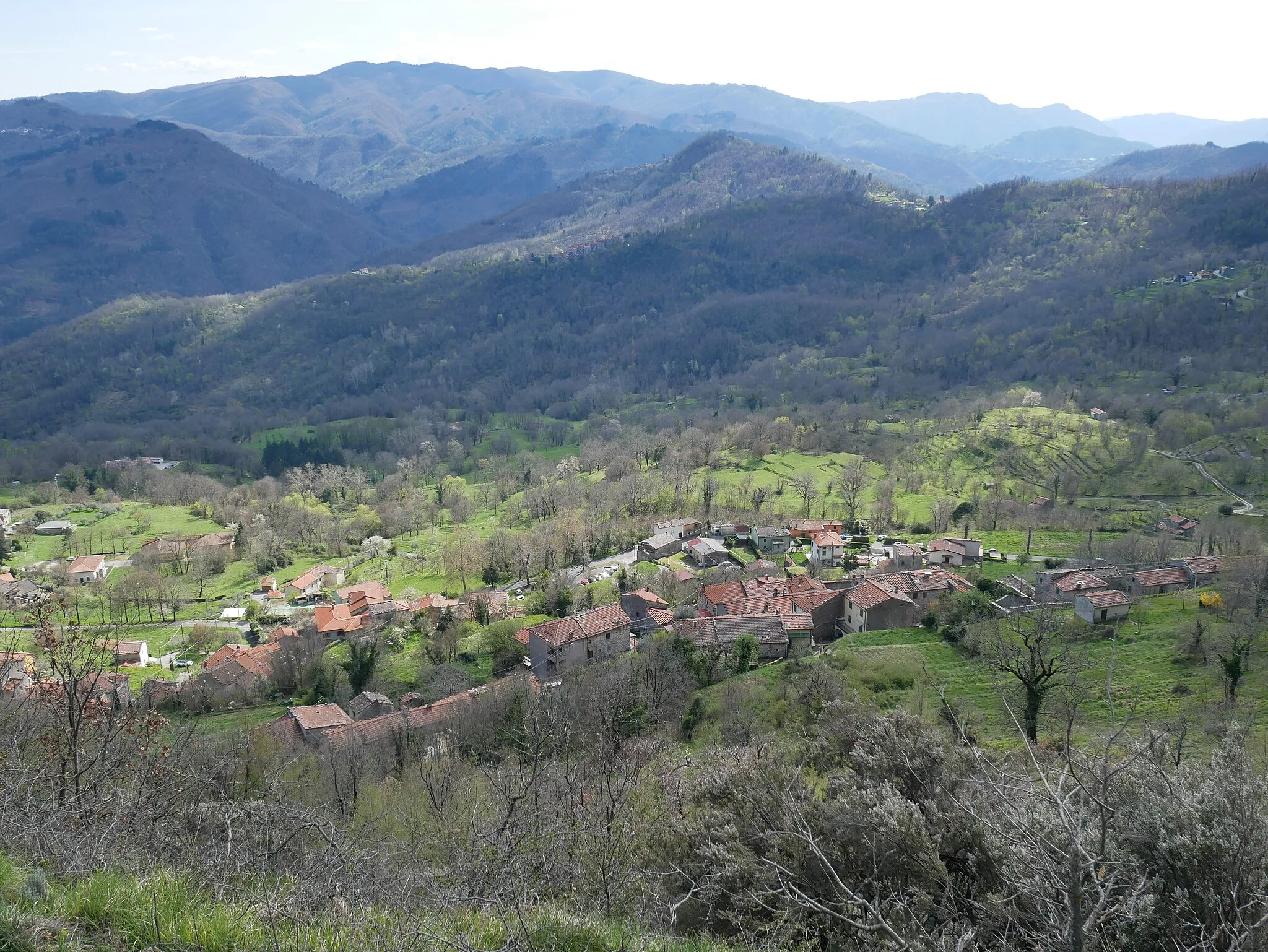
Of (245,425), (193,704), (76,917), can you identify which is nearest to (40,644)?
(76,917)

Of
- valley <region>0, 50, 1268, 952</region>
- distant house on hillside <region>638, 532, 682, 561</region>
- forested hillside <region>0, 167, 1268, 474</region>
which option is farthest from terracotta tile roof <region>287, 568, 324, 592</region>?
forested hillside <region>0, 167, 1268, 474</region>

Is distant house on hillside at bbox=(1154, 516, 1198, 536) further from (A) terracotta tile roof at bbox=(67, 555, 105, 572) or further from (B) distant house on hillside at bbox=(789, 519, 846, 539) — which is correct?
(A) terracotta tile roof at bbox=(67, 555, 105, 572)

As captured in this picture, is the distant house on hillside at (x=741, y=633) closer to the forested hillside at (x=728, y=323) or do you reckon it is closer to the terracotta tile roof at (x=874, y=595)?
the terracotta tile roof at (x=874, y=595)

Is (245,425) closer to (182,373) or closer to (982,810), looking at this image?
(182,373)

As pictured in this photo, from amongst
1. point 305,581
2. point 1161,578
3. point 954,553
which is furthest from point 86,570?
point 1161,578

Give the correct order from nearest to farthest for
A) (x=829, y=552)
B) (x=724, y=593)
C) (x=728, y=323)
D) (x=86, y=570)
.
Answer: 1. (x=724, y=593)
2. (x=829, y=552)
3. (x=86, y=570)
4. (x=728, y=323)

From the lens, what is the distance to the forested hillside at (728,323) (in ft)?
368

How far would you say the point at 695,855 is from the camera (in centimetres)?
1102

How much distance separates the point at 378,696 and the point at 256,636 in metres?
18.8

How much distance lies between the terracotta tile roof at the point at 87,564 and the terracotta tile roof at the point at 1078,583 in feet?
205

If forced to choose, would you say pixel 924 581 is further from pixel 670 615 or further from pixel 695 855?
pixel 695 855

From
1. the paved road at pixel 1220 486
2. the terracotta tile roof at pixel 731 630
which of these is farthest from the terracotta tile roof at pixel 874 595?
the paved road at pixel 1220 486

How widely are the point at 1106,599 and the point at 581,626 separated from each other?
76.5 ft

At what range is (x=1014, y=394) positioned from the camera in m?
94.1
